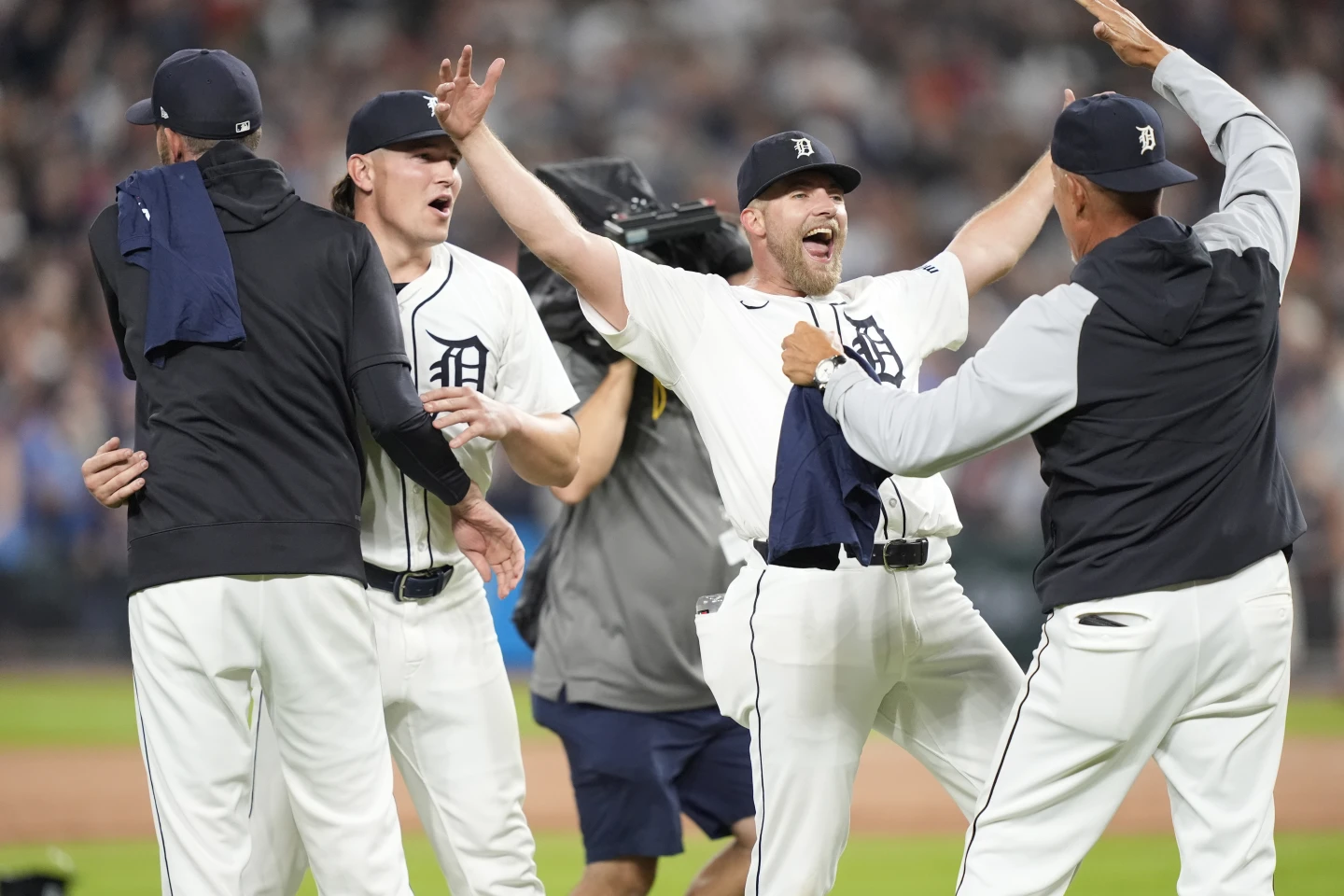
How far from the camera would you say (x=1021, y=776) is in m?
3.64

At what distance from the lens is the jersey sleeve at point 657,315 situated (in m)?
4.34

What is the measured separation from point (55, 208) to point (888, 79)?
8753 millimetres

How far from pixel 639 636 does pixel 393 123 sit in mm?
1881

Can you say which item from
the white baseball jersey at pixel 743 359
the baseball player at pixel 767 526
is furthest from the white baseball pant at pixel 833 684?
the white baseball jersey at pixel 743 359

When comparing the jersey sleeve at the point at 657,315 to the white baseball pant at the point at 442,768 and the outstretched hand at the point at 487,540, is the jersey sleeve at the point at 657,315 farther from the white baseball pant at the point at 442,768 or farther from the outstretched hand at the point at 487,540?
the white baseball pant at the point at 442,768

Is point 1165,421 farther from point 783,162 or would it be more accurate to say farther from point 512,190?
point 512,190

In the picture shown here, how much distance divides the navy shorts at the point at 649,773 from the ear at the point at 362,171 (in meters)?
1.86

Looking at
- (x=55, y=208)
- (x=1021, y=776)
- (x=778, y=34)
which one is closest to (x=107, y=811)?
(x=1021, y=776)

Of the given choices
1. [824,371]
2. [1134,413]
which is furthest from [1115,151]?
[824,371]

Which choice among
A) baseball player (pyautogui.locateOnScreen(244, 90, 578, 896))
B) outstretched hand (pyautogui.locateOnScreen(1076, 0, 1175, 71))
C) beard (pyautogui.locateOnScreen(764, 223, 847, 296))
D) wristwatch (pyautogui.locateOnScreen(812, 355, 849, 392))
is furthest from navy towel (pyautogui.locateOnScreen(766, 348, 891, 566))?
outstretched hand (pyautogui.locateOnScreen(1076, 0, 1175, 71))

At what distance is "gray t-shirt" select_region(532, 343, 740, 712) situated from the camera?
5152 mm

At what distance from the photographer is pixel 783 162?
4473mm

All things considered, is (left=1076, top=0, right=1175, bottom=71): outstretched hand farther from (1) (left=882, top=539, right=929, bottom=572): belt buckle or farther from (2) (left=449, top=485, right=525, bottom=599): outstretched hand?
(2) (left=449, top=485, right=525, bottom=599): outstretched hand

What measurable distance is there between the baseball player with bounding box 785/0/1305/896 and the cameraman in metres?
1.53
